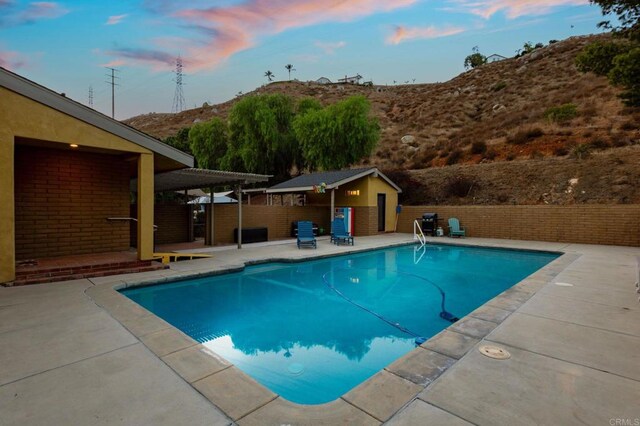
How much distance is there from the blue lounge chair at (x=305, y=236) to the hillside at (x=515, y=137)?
32.5ft

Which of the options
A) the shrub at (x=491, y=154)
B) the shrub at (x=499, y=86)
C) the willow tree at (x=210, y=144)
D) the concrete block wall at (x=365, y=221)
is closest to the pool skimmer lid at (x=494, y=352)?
the concrete block wall at (x=365, y=221)

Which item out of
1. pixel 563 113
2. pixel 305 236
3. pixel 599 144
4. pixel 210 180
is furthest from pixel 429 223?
pixel 563 113

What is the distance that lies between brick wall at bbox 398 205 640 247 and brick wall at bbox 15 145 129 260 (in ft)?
43.7

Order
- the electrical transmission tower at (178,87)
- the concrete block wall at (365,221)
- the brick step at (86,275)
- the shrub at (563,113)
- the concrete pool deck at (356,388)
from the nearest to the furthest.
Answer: the concrete pool deck at (356,388) < the brick step at (86,275) < the concrete block wall at (365,221) < the shrub at (563,113) < the electrical transmission tower at (178,87)

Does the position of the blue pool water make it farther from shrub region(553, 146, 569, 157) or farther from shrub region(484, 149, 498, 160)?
shrub region(484, 149, 498, 160)

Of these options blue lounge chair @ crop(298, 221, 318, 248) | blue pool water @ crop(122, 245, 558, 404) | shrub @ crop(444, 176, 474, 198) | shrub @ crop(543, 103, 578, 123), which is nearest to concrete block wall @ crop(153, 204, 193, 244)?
blue lounge chair @ crop(298, 221, 318, 248)

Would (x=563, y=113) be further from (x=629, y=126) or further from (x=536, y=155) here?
(x=536, y=155)

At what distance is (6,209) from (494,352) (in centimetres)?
754

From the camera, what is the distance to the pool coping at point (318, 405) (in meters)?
2.16

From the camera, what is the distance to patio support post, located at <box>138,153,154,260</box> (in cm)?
692

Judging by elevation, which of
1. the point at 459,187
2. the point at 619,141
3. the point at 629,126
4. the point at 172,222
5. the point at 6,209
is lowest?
the point at 172,222

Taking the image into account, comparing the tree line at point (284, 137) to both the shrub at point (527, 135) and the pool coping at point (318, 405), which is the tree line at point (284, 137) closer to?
the shrub at point (527, 135)

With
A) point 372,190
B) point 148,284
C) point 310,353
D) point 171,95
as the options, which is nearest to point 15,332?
point 148,284

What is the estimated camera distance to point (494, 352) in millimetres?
2986
